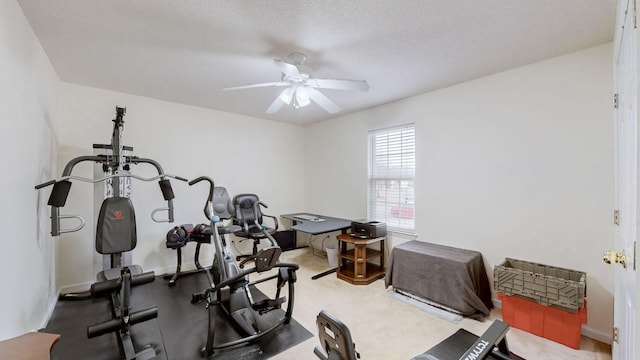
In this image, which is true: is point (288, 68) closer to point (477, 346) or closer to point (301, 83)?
point (301, 83)

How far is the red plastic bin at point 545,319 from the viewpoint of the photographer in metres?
2.00

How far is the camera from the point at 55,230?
6.43ft

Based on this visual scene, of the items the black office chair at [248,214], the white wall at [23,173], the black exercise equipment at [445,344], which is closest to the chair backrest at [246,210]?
the black office chair at [248,214]

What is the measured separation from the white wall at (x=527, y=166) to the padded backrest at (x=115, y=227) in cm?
334

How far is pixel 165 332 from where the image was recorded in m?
2.31

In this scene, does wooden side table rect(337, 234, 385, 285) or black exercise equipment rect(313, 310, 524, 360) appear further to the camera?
wooden side table rect(337, 234, 385, 285)

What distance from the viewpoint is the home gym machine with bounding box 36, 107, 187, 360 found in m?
1.95

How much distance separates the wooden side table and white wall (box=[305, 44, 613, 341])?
76 cm

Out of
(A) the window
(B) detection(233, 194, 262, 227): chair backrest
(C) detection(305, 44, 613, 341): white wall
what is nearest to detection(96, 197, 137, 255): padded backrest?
(B) detection(233, 194, 262, 227): chair backrest

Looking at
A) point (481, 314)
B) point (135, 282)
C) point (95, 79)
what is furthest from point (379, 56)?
point (95, 79)

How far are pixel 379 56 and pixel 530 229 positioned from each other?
228 cm

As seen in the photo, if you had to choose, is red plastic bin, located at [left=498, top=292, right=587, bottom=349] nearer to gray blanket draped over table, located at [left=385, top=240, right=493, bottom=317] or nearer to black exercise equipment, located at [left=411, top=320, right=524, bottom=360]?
gray blanket draped over table, located at [left=385, top=240, right=493, bottom=317]

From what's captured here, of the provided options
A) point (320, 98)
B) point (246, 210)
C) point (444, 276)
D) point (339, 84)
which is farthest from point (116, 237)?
point (444, 276)

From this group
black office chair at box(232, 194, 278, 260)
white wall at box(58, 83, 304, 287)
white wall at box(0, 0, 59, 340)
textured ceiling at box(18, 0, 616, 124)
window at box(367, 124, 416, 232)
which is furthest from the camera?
black office chair at box(232, 194, 278, 260)
